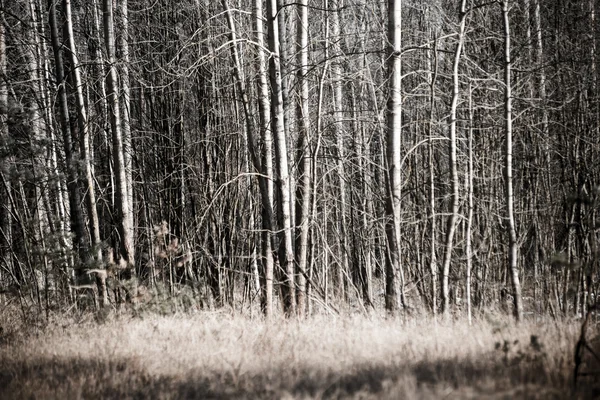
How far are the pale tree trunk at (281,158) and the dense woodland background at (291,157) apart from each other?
25mm

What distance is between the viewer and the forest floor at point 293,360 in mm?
3594

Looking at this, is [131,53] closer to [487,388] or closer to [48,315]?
[48,315]

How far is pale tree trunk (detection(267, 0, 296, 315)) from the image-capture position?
6.70 meters

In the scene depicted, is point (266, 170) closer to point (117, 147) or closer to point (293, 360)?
point (117, 147)

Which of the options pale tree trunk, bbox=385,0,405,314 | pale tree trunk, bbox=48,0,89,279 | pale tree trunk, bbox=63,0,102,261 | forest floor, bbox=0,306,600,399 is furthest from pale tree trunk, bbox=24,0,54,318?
pale tree trunk, bbox=385,0,405,314

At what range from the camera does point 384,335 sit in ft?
17.0

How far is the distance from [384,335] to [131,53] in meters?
8.54

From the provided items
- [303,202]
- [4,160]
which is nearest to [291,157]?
[303,202]

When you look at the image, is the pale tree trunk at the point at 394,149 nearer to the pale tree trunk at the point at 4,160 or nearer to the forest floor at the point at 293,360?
the forest floor at the point at 293,360

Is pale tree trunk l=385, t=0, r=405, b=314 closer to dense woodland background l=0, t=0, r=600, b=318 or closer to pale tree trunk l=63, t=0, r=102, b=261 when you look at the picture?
dense woodland background l=0, t=0, r=600, b=318

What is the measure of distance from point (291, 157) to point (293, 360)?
18.4ft

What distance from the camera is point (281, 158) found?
681 centimetres

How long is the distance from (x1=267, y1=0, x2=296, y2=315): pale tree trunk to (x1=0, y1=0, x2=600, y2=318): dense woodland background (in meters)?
0.03

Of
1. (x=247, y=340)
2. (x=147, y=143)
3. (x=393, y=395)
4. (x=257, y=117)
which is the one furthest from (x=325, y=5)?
(x=393, y=395)
